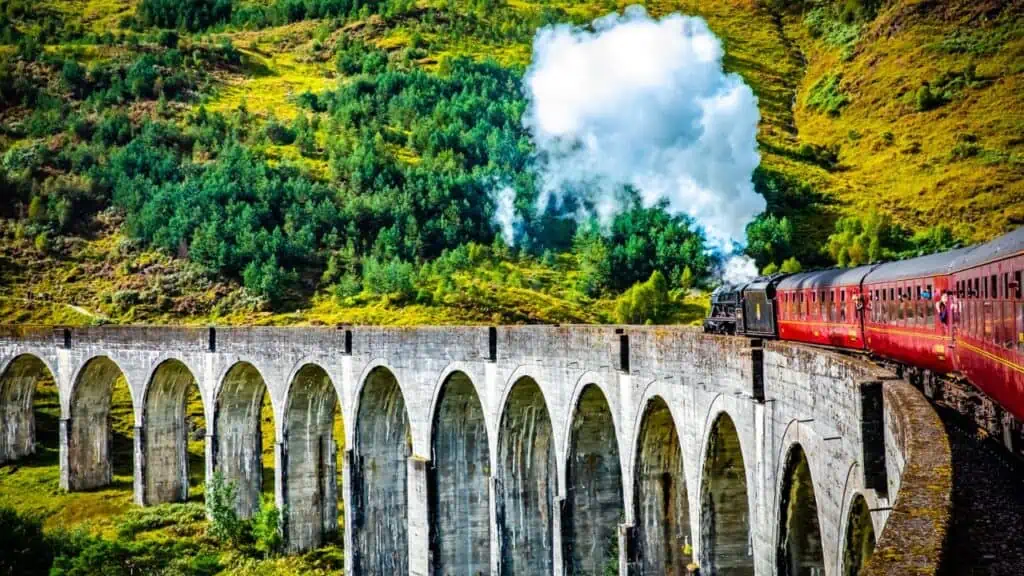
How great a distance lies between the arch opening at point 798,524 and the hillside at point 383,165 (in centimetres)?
5828

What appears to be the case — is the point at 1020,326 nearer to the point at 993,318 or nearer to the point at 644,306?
the point at 993,318

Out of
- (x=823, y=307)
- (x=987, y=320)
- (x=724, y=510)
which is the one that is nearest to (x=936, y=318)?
(x=987, y=320)

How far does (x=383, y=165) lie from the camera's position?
101938 mm

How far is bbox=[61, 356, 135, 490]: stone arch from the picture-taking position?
4725 centimetres

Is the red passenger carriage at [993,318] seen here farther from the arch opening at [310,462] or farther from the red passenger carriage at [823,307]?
the arch opening at [310,462]

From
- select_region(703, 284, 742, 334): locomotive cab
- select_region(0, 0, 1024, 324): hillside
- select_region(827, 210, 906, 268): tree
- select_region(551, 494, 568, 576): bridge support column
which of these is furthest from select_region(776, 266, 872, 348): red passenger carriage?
select_region(827, 210, 906, 268): tree

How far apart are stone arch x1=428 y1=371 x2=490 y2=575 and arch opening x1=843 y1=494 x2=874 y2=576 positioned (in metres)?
17.7

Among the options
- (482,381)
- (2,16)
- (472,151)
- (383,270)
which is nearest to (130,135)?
(472,151)

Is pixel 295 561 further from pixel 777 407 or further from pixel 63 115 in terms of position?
pixel 63 115

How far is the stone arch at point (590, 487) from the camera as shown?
23.9 m

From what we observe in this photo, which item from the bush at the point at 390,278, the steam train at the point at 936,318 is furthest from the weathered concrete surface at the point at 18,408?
the steam train at the point at 936,318

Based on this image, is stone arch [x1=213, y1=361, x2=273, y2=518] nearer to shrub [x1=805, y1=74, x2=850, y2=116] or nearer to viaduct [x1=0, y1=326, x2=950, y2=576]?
viaduct [x1=0, y1=326, x2=950, y2=576]

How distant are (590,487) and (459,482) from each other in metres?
7.06

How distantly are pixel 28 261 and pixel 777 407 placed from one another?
274ft
